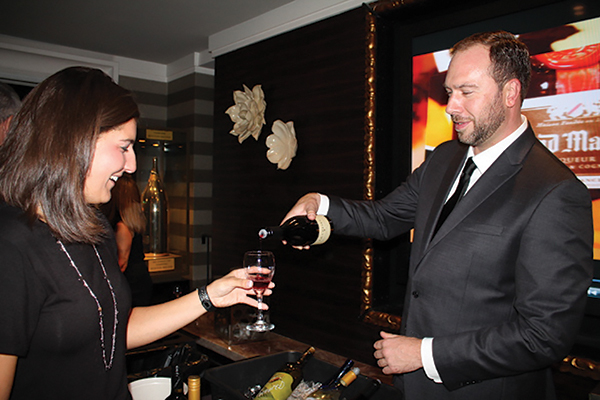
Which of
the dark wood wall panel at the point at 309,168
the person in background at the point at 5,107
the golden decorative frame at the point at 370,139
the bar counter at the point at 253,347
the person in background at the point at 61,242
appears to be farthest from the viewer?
the dark wood wall panel at the point at 309,168

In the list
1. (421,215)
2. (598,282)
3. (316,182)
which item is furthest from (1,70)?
(598,282)

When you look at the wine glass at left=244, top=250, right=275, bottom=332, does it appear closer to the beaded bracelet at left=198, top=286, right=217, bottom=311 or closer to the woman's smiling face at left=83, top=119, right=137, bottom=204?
the beaded bracelet at left=198, top=286, right=217, bottom=311

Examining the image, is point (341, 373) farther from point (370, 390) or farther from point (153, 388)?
point (153, 388)

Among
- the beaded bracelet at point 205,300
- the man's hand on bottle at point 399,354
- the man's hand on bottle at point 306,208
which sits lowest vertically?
the man's hand on bottle at point 399,354

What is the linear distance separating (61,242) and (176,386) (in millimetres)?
721

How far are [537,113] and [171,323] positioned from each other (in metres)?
2.02

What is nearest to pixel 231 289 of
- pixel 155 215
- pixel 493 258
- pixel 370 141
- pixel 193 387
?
pixel 193 387

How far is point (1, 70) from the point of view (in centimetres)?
467

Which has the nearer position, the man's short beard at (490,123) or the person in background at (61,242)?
the person in background at (61,242)

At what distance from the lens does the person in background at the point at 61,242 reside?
1.09m

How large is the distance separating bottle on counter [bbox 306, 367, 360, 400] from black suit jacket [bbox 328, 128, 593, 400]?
28 centimetres

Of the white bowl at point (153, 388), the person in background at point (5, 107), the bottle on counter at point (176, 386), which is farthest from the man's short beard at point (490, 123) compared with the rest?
the person in background at point (5, 107)

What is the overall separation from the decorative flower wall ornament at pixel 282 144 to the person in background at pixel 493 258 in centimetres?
190

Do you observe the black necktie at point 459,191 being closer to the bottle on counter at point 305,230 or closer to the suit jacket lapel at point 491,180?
the suit jacket lapel at point 491,180
